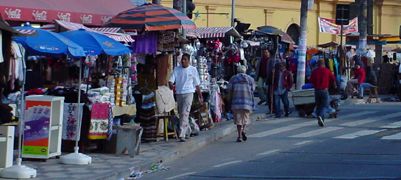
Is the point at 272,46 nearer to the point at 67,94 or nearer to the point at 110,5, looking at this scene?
the point at 110,5

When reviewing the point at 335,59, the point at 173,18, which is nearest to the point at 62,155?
the point at 173,18

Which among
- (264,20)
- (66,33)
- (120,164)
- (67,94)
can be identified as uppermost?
(264,20)

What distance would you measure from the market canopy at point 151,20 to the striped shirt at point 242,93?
1624 mm

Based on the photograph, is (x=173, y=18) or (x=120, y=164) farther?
(x=173, y=18)

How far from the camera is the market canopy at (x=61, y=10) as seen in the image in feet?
61.3

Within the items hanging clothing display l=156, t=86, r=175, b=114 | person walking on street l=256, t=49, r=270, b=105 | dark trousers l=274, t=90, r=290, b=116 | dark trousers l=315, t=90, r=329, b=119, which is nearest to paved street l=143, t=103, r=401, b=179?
dark trousers l=315, t=90, r=329, b=119

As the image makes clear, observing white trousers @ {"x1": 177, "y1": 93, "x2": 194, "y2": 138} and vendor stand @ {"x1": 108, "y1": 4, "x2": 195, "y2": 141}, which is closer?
vendor stand @ {"x1": 108, "y1": 4, "x2": 195, "y2": 141}

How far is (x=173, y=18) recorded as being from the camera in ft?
55.7

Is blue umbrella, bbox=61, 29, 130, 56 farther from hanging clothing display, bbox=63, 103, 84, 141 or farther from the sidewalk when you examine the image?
the sidewalk

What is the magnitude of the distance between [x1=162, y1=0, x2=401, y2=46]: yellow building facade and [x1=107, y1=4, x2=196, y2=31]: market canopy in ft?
70.1

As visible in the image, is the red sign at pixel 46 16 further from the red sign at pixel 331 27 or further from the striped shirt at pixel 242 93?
the red sign at pixel 331 27

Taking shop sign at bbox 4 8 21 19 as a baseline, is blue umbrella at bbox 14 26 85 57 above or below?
below

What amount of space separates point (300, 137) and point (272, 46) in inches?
348

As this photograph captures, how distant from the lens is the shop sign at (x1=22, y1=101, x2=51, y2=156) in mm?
13242
